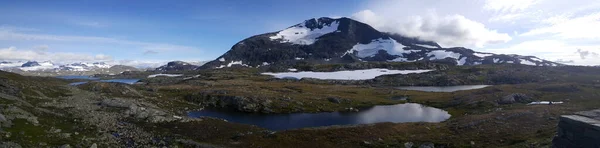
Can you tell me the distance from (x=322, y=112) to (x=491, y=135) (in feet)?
139

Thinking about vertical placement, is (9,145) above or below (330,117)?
above

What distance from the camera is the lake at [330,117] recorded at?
67438 mm

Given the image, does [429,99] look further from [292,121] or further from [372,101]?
[292,121]

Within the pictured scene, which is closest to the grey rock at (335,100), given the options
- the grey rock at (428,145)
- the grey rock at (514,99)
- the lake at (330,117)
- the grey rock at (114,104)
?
the lake at (330,117)

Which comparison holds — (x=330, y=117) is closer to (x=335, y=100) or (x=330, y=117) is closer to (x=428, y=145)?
(x=335, y=100)

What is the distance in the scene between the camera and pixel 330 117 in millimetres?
75188

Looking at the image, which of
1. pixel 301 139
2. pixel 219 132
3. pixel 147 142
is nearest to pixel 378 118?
pixel 301 139

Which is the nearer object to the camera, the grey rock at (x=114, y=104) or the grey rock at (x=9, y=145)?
the grey rock at (x=9, y=145)

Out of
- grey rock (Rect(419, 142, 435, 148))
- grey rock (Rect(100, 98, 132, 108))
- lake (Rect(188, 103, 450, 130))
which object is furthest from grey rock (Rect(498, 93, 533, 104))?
grey rock (Rect(100, 98, 132, 108))

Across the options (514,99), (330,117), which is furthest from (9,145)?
(514,99)

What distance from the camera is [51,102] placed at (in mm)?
55750

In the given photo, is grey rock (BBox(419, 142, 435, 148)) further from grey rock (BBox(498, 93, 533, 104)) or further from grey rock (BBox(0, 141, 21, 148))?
grey rock (BBox(498, 93, 533, 104))

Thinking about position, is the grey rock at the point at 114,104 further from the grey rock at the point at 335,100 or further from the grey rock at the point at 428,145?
the grey rock at the point at 335,100

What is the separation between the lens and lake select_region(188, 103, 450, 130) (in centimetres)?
6744
